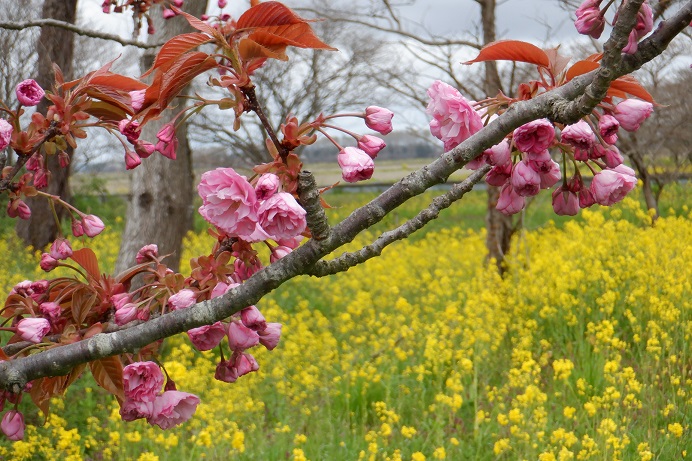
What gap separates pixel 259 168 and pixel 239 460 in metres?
2.40

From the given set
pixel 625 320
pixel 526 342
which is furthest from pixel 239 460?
pixel 625 320

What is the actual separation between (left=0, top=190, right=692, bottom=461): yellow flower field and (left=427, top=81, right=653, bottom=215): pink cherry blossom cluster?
4.90ft

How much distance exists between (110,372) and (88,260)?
22cm

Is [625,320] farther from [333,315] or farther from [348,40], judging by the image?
[348,40]

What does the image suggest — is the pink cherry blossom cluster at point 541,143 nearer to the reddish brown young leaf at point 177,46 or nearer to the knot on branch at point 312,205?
the knot on branch at point 312,205

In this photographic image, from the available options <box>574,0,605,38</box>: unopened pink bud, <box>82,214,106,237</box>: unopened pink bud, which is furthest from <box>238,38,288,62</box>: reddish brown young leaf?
<box>82,214,106,237</box>: unopened pink bud

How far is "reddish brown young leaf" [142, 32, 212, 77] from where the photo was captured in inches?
34.6

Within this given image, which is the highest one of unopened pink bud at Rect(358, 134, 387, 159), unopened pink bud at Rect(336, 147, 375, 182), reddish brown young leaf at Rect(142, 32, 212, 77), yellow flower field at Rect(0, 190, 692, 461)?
reddish brown young leaf at Rect(142, 32, 212, 77)

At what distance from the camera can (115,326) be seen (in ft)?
4.17

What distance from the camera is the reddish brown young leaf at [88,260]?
4.21 ft

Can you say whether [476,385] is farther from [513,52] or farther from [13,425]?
[513,52]

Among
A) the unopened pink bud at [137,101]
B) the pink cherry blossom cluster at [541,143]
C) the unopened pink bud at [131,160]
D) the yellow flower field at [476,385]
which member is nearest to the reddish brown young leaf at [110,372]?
the unopened pink bud at [131,160]

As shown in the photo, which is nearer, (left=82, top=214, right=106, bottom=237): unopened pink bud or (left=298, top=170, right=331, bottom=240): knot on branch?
(left=298, top=170, right=331, bottom=240): knot on branch

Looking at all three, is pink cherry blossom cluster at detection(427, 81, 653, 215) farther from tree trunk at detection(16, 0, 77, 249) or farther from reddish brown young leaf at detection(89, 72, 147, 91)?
tree trunk at detection(16, 0, 77, 249)
